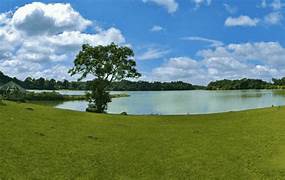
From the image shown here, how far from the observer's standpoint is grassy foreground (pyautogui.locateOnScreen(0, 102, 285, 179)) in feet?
37.3

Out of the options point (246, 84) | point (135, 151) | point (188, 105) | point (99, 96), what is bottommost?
point (135, 151)

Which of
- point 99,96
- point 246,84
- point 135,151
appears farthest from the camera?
point 246,84

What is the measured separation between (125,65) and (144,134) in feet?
73.6

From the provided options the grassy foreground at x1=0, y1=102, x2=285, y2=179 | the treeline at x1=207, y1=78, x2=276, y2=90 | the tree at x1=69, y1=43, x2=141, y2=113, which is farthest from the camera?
Result: the treeline at x1=207, y1=78, x2=276, y2=90

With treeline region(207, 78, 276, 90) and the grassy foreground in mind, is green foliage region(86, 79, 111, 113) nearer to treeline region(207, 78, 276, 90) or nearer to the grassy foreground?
the grassy foreground

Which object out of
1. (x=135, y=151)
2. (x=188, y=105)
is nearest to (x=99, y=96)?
(x=188, y=105)

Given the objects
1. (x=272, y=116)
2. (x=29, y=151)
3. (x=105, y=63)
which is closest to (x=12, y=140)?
(x=29, y=151)

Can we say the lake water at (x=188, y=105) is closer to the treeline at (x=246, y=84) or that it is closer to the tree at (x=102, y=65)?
the tree at (x=102, y=65)

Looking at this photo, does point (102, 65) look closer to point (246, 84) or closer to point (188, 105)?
point (188, 105)

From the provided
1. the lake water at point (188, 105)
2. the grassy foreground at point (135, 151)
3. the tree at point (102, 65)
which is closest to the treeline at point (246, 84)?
the lake water at point (188, 105)

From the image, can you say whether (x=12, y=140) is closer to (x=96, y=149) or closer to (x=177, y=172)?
(x=96, y=149)

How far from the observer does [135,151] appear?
14953 mm

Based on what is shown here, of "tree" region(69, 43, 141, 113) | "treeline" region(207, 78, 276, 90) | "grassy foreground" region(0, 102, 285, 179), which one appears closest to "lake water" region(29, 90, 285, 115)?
"tree" region(69, 43, 141, 113)

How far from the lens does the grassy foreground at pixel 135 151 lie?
11.4 meters
